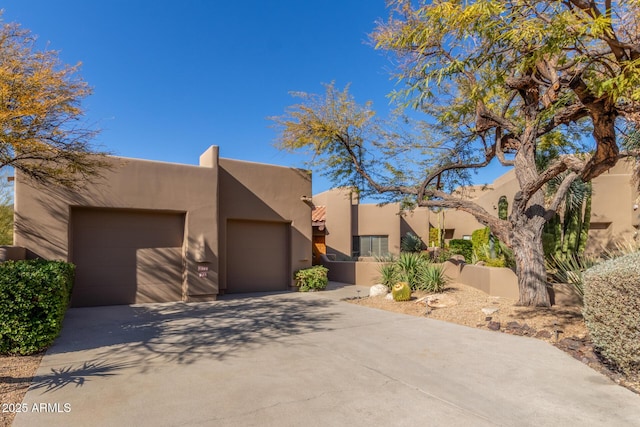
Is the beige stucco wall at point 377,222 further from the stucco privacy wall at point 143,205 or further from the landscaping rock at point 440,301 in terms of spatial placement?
the stucco privacy wall at point 143,205

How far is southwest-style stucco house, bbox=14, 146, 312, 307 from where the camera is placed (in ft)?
32.4

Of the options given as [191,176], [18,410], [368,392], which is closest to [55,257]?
[191,176]

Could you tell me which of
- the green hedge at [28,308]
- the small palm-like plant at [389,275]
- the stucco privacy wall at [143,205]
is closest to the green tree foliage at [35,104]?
the green hedge at [28,308]

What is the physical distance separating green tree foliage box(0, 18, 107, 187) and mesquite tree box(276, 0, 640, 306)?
5714 millimetres

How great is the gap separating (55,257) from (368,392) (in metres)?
8.90

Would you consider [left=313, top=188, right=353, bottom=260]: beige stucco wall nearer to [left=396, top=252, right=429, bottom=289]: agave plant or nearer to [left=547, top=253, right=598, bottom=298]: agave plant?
[left=396, top=252, right=429, bottom=289]: agave plant

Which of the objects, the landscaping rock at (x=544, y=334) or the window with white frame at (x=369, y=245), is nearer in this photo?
the landscaping rock at (x=544, y=334)

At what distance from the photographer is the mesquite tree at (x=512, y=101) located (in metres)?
5.38

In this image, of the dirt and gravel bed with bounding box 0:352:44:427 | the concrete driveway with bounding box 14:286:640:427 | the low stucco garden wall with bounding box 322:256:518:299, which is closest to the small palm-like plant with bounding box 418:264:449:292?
the low stucco garden wall with bounding box 322:256:518:299

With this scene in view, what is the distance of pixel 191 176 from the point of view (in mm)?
11781

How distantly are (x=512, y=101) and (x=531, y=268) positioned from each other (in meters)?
5.25

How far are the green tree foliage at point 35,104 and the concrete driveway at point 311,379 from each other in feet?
10.9

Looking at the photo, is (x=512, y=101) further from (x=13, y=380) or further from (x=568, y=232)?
(x=13, y=380)

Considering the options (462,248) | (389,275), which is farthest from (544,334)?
(462,248)
